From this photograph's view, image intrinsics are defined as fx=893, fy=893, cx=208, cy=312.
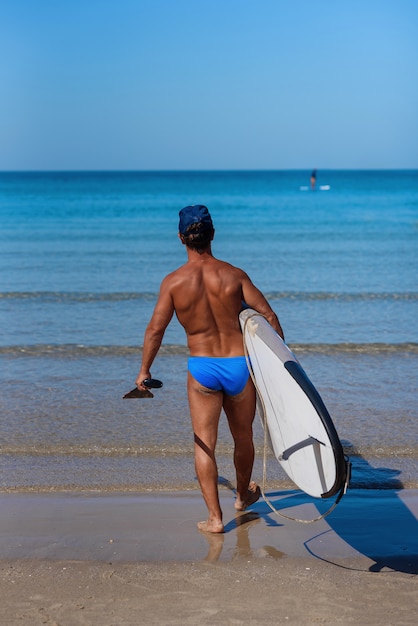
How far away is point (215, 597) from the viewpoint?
4.11m

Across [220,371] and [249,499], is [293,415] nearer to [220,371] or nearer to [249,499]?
[220,371]

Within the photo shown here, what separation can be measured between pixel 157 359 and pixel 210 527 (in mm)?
5362

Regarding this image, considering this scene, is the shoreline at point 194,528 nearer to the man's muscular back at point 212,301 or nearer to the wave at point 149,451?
the wave at point 149,451

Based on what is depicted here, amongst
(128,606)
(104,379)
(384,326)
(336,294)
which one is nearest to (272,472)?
(128,606)

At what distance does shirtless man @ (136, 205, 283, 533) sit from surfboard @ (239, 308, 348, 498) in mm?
100

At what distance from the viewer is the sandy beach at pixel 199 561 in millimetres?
3980

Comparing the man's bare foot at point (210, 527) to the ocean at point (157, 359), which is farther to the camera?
the ocean at point (157, 359)

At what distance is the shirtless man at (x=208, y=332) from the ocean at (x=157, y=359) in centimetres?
109

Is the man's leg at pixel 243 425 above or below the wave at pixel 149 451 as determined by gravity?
above

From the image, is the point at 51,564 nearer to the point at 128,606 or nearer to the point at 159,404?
the point at 128,606

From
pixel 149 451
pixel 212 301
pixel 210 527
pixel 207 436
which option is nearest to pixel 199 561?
pixel 210 527

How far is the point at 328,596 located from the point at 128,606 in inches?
36.3

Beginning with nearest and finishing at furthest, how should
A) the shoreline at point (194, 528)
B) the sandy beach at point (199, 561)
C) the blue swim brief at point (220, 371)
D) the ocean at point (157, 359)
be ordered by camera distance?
1. the sandy beach at point (199, 561)
2. the shoreline at point (194, 528)
3. the blue swim brief at point (220, 371)
4. the ocean at point (157, 359)

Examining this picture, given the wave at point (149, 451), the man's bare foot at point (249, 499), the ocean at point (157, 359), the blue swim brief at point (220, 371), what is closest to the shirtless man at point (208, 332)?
the blue swim brief at point (220, 371)
